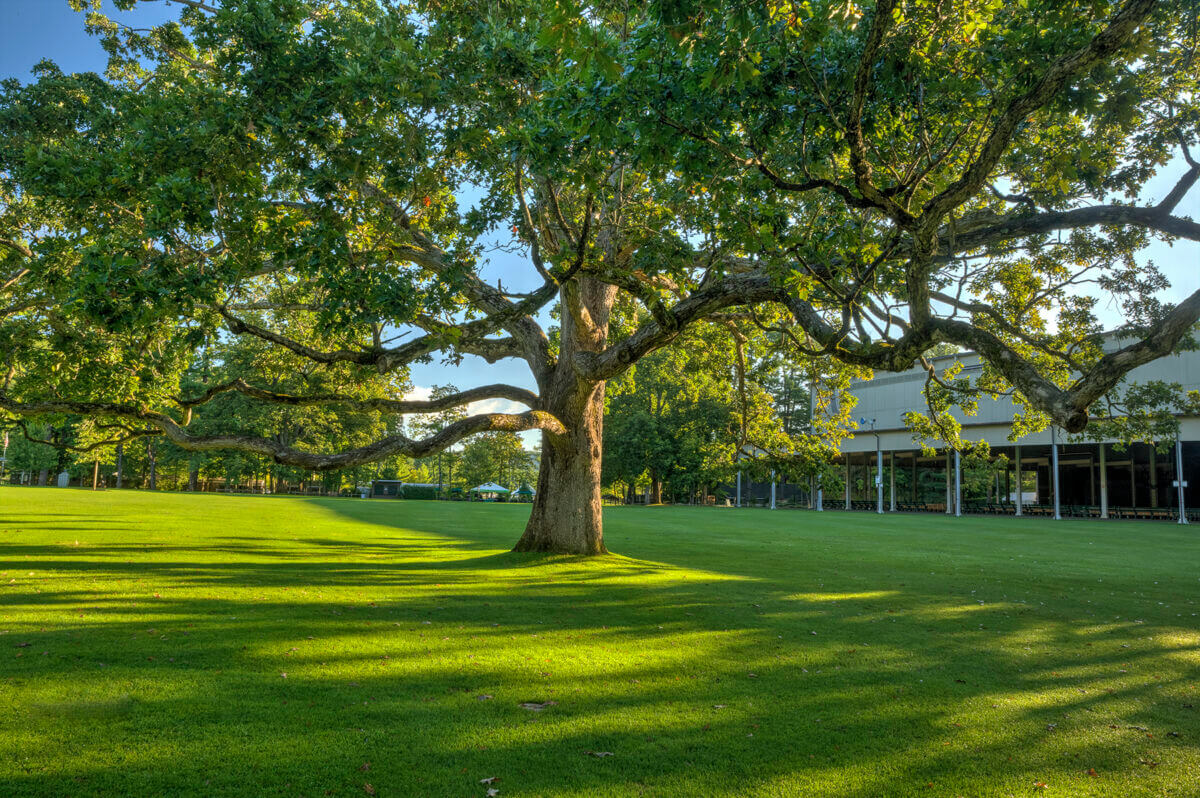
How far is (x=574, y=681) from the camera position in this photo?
540cm

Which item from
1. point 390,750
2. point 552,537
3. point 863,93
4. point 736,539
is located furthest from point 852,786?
point 736,539

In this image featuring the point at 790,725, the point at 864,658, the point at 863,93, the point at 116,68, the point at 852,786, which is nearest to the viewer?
the point at 852,786

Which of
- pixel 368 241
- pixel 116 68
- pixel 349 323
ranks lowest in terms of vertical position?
pixel 349 323

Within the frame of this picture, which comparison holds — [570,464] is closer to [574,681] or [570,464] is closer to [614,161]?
[614,161]

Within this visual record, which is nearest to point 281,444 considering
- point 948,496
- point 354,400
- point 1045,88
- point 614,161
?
point 354,400

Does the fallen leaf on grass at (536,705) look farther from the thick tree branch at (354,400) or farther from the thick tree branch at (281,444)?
the thick tree branch at (354,400)

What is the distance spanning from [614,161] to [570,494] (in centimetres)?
682

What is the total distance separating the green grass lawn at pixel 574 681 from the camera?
3725mm

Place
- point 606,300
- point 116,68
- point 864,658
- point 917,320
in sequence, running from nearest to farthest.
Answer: point 864,658 < point 917,320 < point 116,68 < point 606,300

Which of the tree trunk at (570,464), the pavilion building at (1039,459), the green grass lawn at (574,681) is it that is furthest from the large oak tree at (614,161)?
the pavilion building at (1039,459)

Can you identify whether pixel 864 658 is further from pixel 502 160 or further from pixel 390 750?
pixel 502 160

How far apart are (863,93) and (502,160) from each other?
4.28m

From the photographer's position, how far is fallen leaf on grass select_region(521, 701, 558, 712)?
4.72m

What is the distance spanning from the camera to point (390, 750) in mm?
3887
